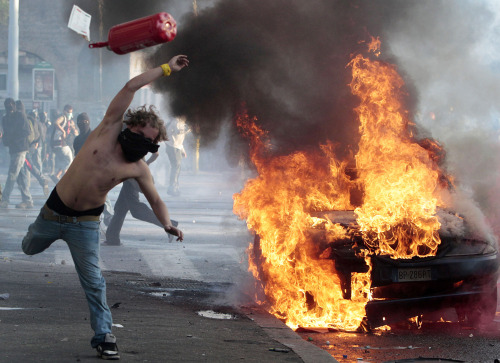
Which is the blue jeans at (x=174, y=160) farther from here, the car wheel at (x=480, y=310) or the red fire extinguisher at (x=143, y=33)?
the red fire extinguisher at (x=143, y=33)

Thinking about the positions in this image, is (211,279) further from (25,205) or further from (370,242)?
(25,205)

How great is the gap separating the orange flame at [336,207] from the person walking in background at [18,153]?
8894 millimetres

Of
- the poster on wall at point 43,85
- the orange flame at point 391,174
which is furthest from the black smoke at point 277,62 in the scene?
the poster on wall at point 43,85

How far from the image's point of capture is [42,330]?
19.1 feet

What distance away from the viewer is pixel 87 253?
523 cm

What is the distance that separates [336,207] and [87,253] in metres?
3.14

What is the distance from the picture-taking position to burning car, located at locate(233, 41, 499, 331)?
6.44m

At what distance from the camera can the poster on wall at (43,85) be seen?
38.4m

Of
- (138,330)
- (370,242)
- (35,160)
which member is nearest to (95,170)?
(138,330)

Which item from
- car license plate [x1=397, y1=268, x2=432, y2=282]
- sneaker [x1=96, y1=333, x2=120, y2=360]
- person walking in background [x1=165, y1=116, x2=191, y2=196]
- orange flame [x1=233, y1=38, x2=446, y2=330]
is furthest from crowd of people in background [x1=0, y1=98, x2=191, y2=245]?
sneaker [x1=96, y1=333, x2=120, y2=360]

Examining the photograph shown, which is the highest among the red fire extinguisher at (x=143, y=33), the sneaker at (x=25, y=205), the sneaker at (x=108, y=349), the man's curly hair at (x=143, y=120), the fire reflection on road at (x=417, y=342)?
the red fire extinguisher at (x=143, y=33)

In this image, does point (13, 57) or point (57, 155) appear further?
point (13, 57)

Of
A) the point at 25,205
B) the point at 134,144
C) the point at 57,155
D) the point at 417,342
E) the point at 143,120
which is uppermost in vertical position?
the point at 57,155

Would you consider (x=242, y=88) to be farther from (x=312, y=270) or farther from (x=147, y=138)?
(x=147, y=138)
